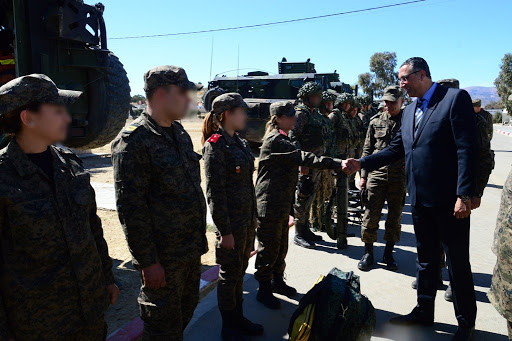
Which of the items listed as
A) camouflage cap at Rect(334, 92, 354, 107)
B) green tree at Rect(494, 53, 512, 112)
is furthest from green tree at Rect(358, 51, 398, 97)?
camouflage cap at Rect(334, 92, 354, 107)

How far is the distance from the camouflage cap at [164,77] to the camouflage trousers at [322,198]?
13.0 feet

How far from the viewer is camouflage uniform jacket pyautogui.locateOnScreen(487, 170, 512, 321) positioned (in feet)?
6.50

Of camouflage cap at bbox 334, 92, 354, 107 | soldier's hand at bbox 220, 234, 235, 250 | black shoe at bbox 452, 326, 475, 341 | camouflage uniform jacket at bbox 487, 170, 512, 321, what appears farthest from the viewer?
camouflage cap at bbox 334, 92, 354, 107

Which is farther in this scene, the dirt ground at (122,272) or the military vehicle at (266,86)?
the military vehicle at (266,86)

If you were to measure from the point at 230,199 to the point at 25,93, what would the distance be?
5.08 feet

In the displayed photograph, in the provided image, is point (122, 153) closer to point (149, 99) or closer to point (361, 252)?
point (149, 99)

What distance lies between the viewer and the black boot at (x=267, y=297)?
139 inches

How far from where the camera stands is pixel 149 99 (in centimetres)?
227

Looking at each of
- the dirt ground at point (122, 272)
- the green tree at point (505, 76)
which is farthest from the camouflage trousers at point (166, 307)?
the green tree at point (505, 76)

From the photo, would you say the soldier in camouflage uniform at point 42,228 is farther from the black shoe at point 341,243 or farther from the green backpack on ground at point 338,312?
the black shoe at point 341,243

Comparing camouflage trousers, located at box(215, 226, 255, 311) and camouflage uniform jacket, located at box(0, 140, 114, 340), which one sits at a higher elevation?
camouflage uniform jacket, located at box(0, 140, 114, 340)

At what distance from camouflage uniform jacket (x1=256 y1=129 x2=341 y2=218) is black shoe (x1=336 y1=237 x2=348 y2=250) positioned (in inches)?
69.7

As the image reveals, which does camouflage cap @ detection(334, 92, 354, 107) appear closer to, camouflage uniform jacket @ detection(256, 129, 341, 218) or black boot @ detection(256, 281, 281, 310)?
camouflage uniform jacket @ detection(256, 129, 341, 218)

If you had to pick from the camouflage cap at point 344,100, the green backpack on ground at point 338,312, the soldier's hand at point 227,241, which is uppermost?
the camouflage cap at point 344,100
